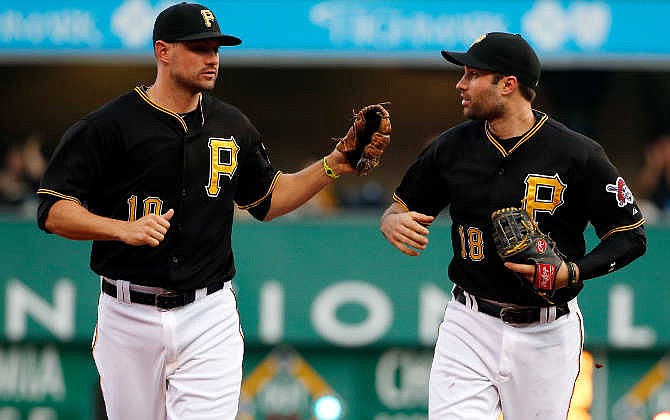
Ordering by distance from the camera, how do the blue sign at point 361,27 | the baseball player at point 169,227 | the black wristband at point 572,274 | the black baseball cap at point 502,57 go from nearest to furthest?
the black wristband at point 572,274, the baseball player at point 169,227, the black baseball cap at point 502,57, the blue sign at point 361,27

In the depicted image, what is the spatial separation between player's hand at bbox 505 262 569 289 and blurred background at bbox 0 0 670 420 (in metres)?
1.39

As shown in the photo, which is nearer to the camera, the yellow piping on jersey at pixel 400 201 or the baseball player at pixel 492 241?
the baseball player at pixel 492 241

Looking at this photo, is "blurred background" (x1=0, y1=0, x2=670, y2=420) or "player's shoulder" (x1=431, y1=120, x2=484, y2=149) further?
"blurred background" (x1=0, y1=0, x2=670, y2=420)

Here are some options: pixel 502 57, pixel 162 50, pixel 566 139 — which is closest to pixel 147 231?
pixel 162 50

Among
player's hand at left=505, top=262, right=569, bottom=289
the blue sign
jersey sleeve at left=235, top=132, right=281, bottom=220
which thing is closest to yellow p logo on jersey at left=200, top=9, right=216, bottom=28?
jersey sleeve at left=235, top=132, right=281, bottom=220

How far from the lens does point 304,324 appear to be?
25.9ft

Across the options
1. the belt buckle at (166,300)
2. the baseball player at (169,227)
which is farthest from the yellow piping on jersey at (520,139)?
the belt buckle at (166,300)

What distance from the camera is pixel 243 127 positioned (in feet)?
17.7

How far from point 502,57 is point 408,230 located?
82cm

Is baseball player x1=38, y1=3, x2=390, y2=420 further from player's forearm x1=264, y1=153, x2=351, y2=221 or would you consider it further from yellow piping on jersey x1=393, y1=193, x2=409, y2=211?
yellow piping on jersey x1=393, y1=193, x2=409, y2=211

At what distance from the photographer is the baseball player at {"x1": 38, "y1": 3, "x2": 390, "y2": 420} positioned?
5.07 meters

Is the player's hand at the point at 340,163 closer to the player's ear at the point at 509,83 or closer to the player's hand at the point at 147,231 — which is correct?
the player's ear at the point at 509,83

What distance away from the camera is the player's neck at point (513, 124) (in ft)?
17.2

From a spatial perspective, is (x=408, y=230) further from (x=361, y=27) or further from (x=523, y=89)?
(x=361, y=27)
